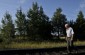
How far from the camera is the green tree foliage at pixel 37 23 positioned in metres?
54.1

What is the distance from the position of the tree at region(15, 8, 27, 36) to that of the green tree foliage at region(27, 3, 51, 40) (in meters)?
1.84

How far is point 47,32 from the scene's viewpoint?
57938mm

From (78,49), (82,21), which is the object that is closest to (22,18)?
(82,21)

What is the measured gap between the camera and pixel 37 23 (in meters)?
54.7

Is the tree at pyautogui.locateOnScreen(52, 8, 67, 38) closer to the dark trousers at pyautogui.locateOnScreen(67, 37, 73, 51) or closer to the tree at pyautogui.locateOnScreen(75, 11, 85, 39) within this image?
the tree at pyautogui.locateOnScreen(75, 11, 85, 39)

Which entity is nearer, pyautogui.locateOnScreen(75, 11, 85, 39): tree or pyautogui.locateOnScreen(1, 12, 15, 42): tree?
pyautogui.locateOnScreen(1, 12, 15, 42): tree

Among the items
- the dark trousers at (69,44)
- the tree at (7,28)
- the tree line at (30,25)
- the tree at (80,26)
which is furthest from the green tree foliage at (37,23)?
the dark trousers at (69,44)

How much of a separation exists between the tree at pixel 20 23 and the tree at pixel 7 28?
182 centimetres

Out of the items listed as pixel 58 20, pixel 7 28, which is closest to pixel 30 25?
pixel 7 28

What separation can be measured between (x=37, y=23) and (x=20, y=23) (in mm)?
4540

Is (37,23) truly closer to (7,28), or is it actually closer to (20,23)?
(20,23)

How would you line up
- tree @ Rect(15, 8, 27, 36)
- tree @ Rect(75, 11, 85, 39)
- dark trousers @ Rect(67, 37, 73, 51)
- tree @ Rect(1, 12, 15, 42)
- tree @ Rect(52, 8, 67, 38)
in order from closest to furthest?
dark trousers @ Rect(67, 37, 73, 51)
tree @ Rect(1, 12, 15, 42)
tree @ Rect(15, 8, 27, 36)
tree @ Rect(52, 8, 67, 38)
tree @ Rect(75, 11, 85, 39)

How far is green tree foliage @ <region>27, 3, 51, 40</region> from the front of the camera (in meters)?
54.1

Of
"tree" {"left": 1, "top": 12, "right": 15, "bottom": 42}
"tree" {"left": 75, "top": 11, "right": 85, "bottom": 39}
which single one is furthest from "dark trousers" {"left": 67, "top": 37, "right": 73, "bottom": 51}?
"tree" {"left": 75, "top": 11, "right": 85, "bottom": 39}
